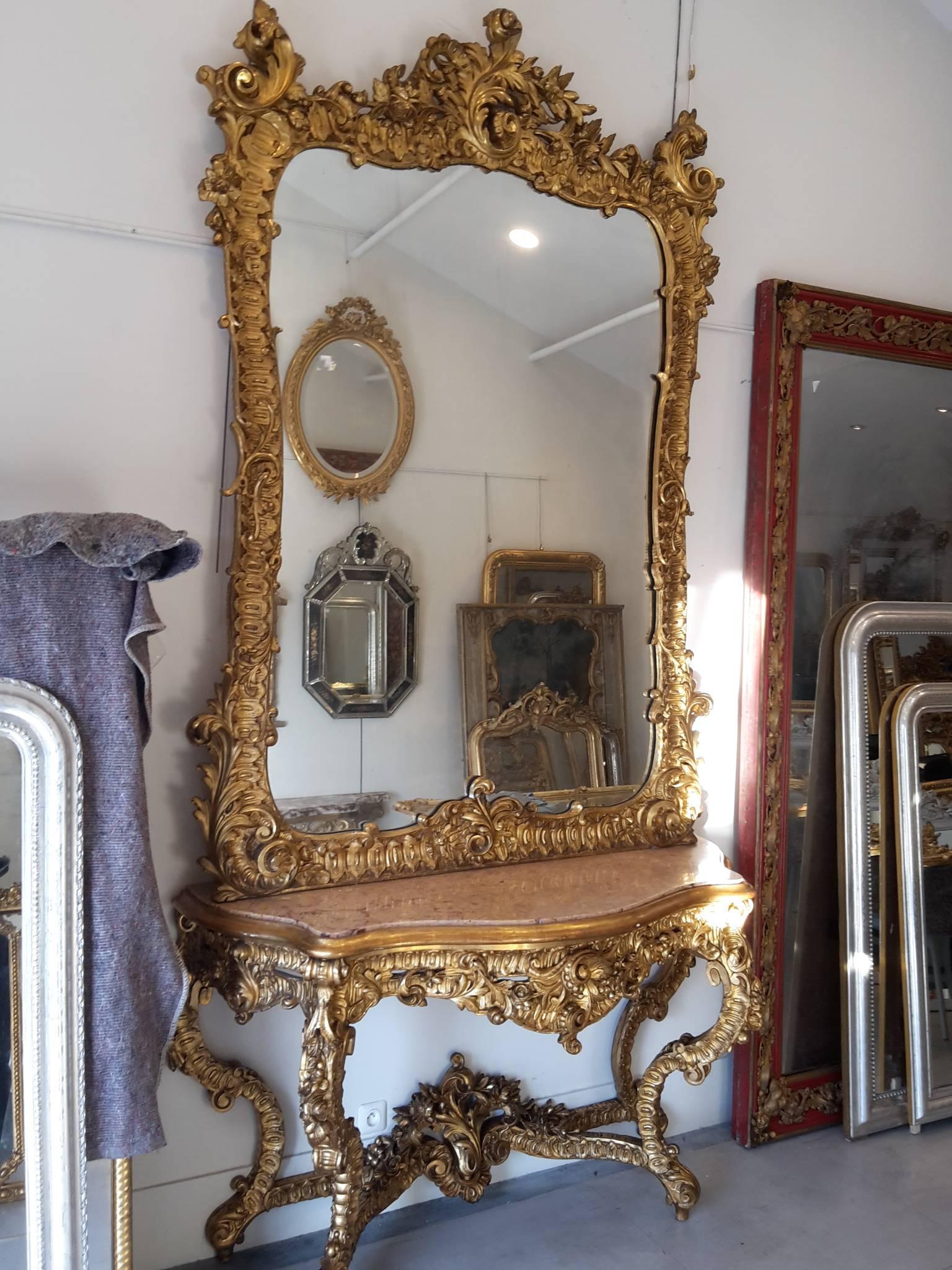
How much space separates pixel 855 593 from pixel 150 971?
2195mm

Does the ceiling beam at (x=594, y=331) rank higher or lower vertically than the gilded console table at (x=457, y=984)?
higher

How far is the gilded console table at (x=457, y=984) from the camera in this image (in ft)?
6.74

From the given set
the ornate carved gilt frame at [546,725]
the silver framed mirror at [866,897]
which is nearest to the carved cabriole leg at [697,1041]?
the ornate carved gilt frame at [546,725]

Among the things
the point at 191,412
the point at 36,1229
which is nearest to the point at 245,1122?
the point at 36,1229

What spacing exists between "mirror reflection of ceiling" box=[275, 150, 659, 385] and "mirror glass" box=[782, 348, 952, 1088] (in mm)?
648

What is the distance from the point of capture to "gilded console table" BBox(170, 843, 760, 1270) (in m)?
2.05

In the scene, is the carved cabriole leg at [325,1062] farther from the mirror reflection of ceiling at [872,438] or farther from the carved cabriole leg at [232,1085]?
the mirror reflection of ceiling at [872,438]

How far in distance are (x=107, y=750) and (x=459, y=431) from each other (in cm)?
110

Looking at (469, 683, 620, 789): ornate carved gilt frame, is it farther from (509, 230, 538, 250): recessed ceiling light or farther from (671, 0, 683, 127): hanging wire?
(671, 0, 683, 127): hanging wire

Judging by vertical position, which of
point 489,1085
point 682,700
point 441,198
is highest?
point 441,198

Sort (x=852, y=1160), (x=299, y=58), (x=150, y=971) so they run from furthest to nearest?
(x=852, y=1160)
(x=299, y=58)
(x=150, y=971)

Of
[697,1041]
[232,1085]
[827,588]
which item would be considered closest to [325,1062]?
[232,1085]

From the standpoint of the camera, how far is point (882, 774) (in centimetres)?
307

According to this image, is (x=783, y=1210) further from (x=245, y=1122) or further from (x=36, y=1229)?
(x=36, y=1229)
